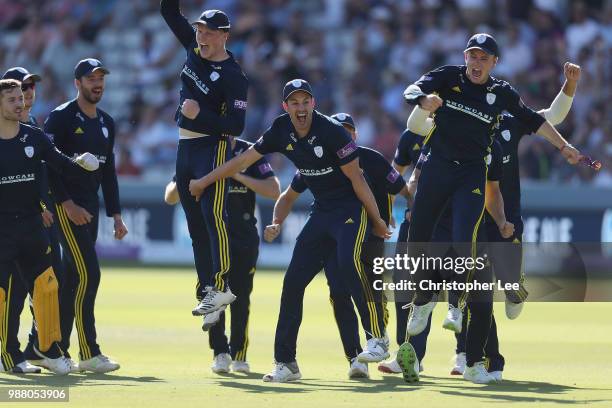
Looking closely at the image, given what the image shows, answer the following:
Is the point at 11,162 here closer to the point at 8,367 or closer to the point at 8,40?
the point at 8,367

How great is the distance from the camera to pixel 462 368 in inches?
478

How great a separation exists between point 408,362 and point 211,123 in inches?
107

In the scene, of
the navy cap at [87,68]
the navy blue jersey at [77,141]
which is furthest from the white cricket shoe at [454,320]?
the navy cap at [87,68]

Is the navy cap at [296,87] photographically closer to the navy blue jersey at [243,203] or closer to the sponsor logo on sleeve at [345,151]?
the sponsor logo on sleeve at [345,151]

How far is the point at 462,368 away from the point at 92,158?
3.85 m

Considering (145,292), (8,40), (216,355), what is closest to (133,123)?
(8,40)

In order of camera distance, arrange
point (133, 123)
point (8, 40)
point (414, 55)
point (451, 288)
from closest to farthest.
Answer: point (451, 288) → point (414, 55) → point (133, 123) → point (8, 40)

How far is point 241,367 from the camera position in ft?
41.2

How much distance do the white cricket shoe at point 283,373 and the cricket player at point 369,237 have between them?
547mm

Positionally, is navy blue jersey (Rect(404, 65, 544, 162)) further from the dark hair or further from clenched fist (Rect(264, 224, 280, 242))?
the dark hair

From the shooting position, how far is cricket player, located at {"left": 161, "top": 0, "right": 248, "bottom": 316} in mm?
11594

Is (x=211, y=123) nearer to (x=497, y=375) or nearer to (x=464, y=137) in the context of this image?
(x=464, y=137)

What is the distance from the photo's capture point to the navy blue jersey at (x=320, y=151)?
11367mm

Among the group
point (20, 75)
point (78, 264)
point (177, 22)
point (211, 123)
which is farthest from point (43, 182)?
point (177, 22)
